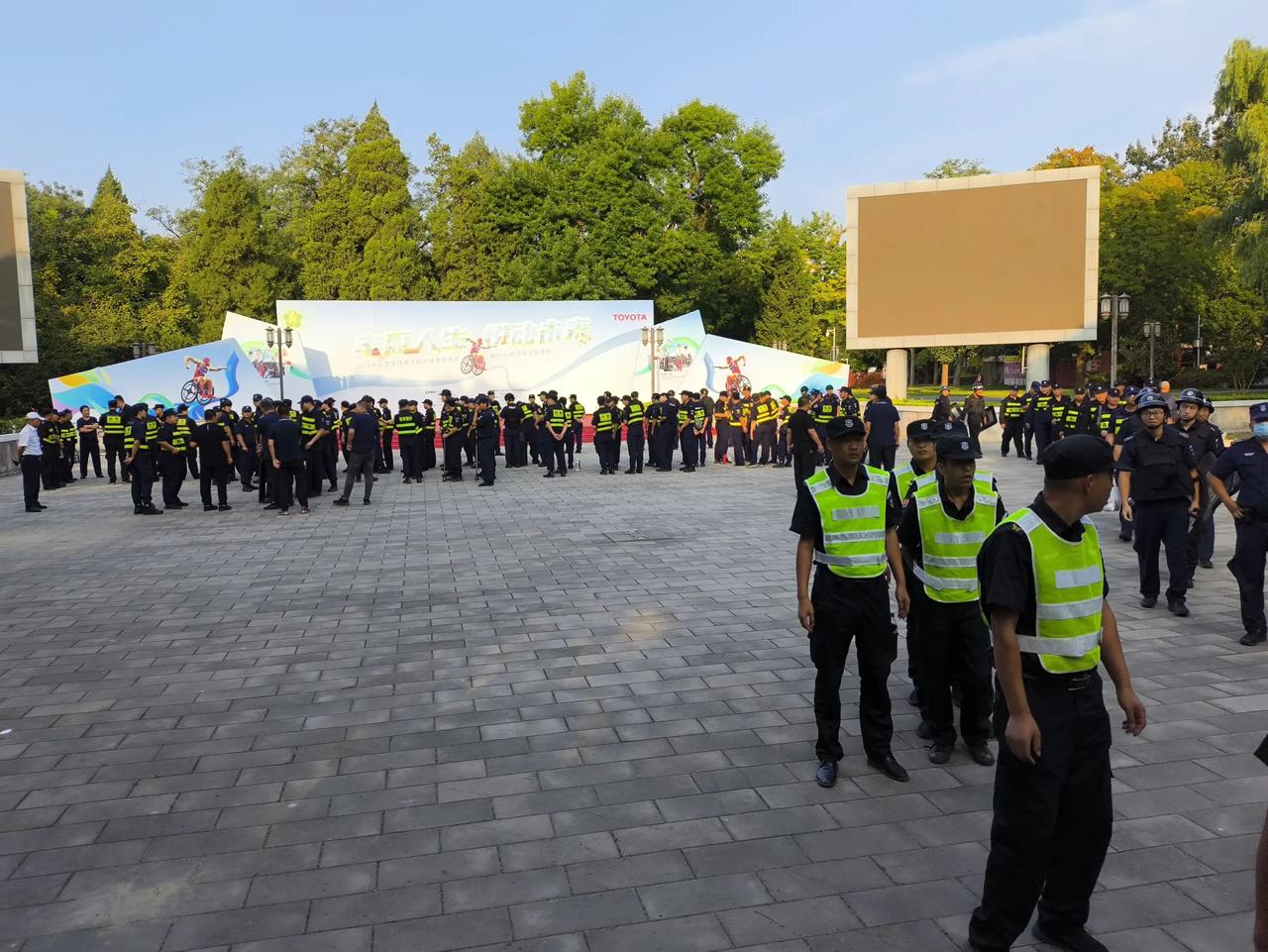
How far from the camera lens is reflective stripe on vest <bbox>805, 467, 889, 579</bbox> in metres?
4.49

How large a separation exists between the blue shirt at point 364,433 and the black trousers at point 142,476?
3102mm

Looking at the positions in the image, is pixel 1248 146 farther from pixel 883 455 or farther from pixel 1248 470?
pixel 1248 470

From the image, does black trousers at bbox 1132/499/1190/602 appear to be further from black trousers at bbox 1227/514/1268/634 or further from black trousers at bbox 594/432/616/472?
black trousers at bbox 594/432/616/472

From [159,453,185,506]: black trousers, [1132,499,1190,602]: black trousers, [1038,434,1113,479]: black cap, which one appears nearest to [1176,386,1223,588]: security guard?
[1132,499,1190,602]: black trousers

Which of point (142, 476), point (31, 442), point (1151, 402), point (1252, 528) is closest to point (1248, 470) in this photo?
point (1252, 528)

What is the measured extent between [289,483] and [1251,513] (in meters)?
12.3

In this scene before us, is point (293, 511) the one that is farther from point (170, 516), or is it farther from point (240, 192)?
point (240, 192)

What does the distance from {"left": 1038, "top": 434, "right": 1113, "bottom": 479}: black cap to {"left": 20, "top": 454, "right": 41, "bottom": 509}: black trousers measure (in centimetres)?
1623

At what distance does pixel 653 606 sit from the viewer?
8141 millimetres

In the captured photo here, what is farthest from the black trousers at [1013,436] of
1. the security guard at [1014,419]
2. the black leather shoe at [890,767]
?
the black leather shoe at [890,767]

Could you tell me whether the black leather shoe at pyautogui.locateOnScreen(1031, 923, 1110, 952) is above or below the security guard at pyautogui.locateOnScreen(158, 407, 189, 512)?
below

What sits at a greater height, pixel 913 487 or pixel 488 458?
pixel 913 487

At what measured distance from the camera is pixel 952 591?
4.71 m

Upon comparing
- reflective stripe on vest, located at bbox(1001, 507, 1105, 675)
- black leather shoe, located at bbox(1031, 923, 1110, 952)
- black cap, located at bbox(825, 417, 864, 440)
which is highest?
black cap, located at bbox(825, 417, 864, 440)
